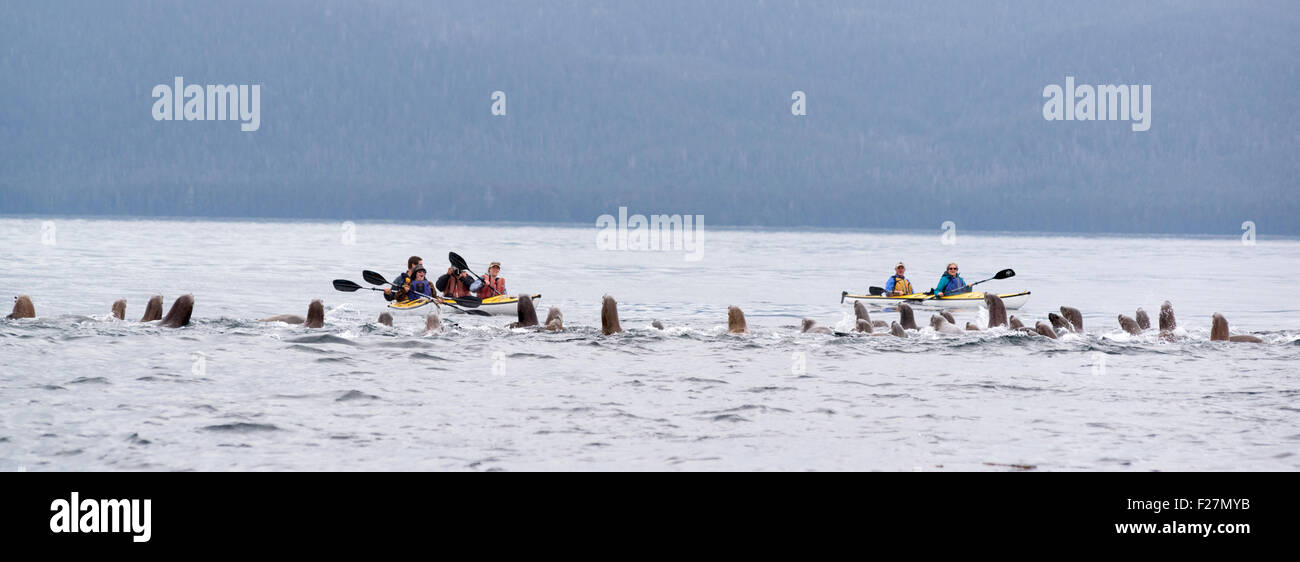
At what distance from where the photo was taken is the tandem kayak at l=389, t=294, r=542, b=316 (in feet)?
112

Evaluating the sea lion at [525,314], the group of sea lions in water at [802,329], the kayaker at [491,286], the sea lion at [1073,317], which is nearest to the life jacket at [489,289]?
the kayaker at [491,286]

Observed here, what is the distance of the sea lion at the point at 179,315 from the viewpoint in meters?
29.3

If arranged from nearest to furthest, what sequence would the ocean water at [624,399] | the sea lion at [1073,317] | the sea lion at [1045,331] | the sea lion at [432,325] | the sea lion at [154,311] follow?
the ocean water at [624,399]
the sea lion at [432,325]
the sea lion at [1045,331]
the sea lion at [154,311]
the sea lion at [1073,317]

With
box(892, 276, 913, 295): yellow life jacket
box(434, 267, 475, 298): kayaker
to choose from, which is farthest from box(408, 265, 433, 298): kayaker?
box(892, 276, 913, 295): yellow life jacket

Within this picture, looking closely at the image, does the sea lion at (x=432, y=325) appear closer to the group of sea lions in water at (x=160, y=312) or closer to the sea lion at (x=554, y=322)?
the sea lion at (x=554, y=322)

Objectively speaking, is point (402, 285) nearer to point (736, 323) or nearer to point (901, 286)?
point (736, 323)

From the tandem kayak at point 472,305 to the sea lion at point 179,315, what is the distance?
20.5 feet

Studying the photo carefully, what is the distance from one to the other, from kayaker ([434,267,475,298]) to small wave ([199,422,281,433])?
1860 centimetres
